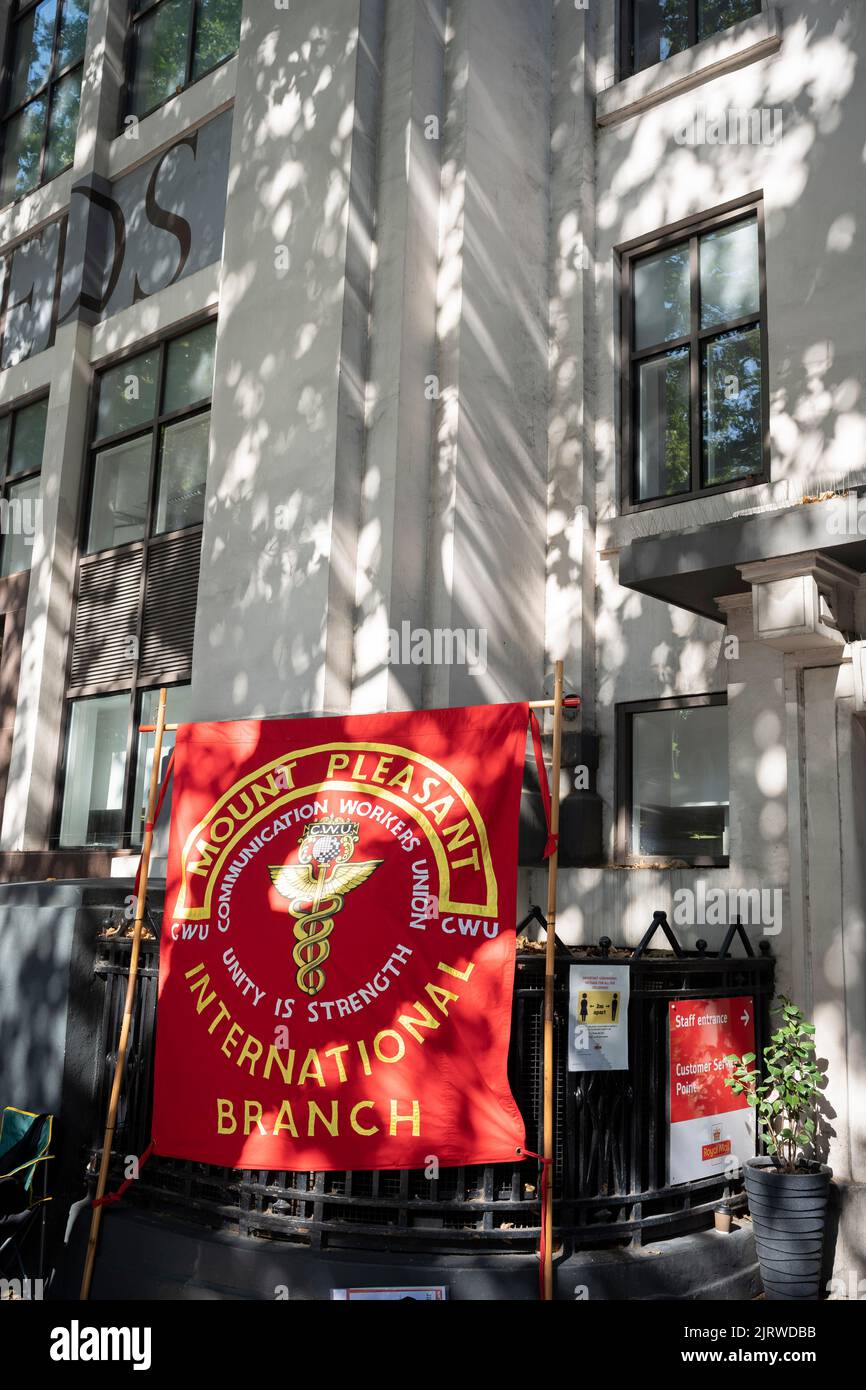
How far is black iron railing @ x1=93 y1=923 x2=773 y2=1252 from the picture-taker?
→ 632cm

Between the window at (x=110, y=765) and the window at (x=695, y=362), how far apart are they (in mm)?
5338

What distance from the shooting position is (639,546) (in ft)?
26.4

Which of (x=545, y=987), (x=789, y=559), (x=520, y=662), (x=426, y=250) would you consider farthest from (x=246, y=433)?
(x=545, y=987)

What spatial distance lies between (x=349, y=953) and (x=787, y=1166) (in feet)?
10.2

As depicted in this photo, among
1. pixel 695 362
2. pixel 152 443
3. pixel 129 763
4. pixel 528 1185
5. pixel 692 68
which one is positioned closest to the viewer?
pixel 528 1185

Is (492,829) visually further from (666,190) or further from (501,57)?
(501,57)

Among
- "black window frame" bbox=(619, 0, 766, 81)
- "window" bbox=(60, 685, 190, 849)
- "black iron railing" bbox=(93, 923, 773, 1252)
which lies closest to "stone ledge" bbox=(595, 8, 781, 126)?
"black window frame" bbox=(619, 0, 766, 81)

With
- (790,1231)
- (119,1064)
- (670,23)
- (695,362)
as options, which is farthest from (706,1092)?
(670,23)

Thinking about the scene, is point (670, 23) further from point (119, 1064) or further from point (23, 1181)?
point (23, 1181)

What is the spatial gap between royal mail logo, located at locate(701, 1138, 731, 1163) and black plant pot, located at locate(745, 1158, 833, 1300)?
1.08ft

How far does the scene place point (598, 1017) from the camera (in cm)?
662

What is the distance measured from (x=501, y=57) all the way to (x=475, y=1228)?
10.1 metres

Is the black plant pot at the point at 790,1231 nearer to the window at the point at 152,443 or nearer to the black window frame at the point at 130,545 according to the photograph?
the black window frame at the point at 130,545

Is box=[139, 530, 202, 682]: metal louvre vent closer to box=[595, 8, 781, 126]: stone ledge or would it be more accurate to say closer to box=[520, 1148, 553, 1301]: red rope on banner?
box=[595, 8, 781, 126]: stone ledge
